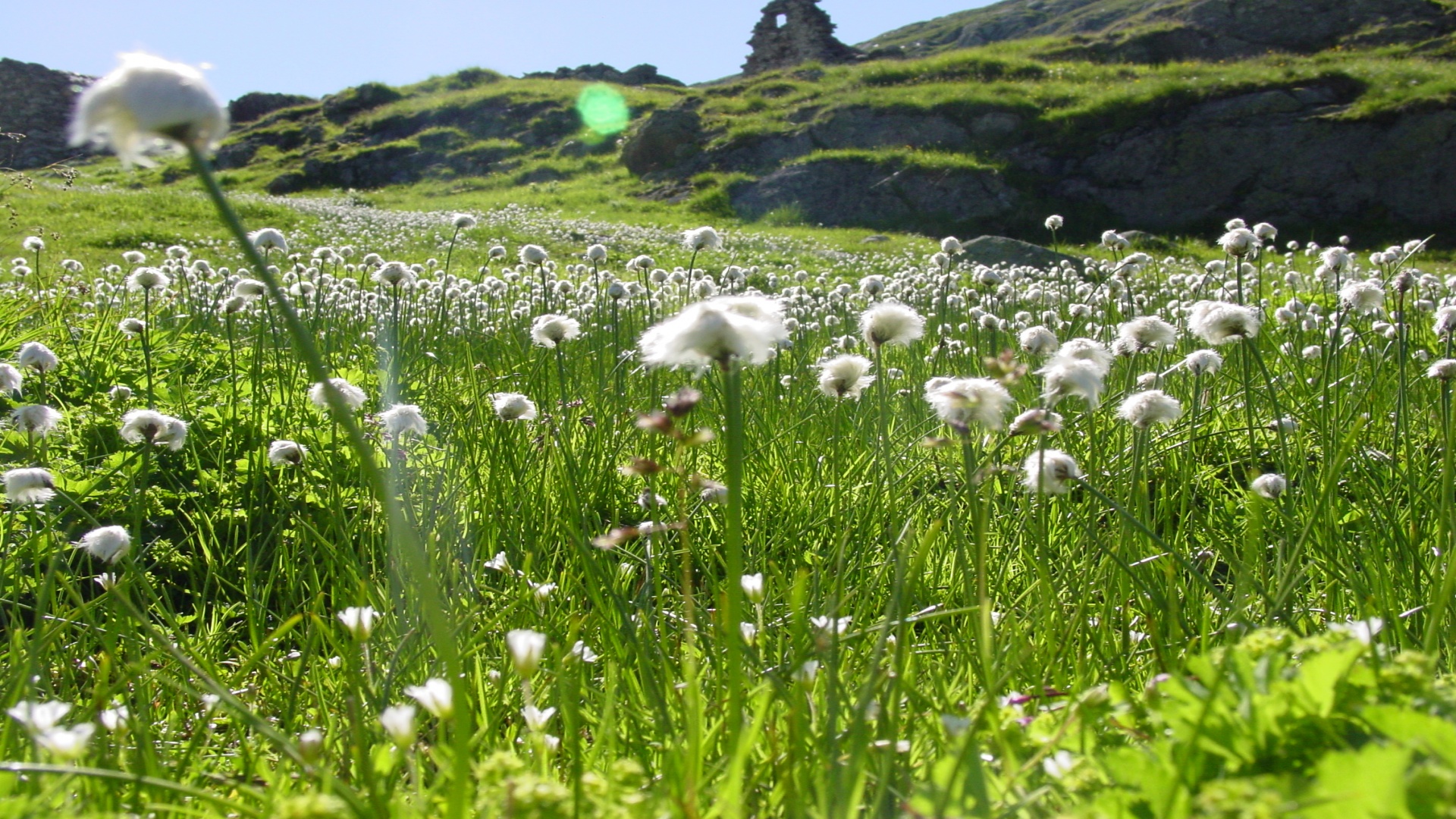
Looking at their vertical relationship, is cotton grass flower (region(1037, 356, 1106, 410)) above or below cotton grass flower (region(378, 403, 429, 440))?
above

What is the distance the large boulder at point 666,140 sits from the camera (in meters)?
28.7

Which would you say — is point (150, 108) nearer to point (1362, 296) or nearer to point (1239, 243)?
point (1239, 243)

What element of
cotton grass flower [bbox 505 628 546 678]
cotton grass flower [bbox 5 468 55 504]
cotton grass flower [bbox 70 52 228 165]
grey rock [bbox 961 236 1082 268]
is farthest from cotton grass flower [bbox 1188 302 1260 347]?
grey rock [bbox 961 236 1082 268]

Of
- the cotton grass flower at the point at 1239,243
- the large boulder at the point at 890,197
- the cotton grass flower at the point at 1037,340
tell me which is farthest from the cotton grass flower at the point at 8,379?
the large boulder at the point at 890,197

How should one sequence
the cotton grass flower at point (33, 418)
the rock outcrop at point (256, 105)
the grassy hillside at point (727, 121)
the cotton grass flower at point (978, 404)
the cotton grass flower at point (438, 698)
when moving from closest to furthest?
the cotton grass flower at point (438, 698)
the cotton grass flower at point (978, 404)
the cotton grass flower at point (33, 418)
the grassy hillside at point (727, 121)
the rock outcrop at point (256, 105)

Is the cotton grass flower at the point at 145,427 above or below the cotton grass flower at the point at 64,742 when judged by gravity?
above

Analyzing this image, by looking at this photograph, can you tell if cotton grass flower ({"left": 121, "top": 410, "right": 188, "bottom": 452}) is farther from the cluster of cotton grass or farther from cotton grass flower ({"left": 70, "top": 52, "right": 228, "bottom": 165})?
cotton grass flower ({"left": 70, "top": 52, "right": 228, "bottom": 165})

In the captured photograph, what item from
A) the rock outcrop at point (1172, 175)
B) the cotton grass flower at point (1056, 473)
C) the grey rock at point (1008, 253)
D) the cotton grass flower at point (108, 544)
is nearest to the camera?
the cotton grass flower at point (1056, 473)

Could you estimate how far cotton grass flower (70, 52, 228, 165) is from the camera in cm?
67

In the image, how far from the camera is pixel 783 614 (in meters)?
1.98

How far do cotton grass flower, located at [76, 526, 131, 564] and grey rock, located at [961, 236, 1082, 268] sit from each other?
1167cm

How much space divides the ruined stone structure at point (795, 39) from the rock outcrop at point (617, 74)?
49.5 ft

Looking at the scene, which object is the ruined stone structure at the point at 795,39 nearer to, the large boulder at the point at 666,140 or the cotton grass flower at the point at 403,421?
the large boulder at the point at 666,140

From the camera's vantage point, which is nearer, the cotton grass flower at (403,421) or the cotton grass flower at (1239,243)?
the cotton grass flower at (403,421)
